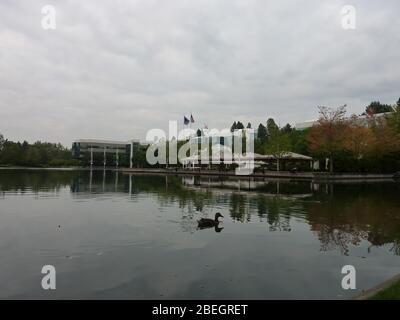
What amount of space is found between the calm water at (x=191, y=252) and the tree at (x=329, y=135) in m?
35.7

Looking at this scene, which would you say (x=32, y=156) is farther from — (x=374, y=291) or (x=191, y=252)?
(x=374, y=291)

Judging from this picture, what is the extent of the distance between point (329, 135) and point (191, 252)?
4863 centimetres

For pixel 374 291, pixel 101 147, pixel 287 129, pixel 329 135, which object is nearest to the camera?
pixel 374 291

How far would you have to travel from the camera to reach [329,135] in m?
55.4

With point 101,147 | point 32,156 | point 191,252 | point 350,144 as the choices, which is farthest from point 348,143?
point 101,147

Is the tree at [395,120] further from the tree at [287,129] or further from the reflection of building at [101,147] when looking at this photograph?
the reflection of building at [101,147]

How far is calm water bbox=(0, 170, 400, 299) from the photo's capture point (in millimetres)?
8539

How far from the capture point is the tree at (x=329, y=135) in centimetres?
5475

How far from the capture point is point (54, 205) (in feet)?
73.1

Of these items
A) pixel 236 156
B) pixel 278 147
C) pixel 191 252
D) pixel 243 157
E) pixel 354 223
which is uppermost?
pixel 278 147

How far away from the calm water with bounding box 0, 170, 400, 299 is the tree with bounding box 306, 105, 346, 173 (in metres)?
35.7

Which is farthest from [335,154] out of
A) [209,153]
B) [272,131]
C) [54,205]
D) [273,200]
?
[54,205]

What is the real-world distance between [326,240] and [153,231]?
676cm
